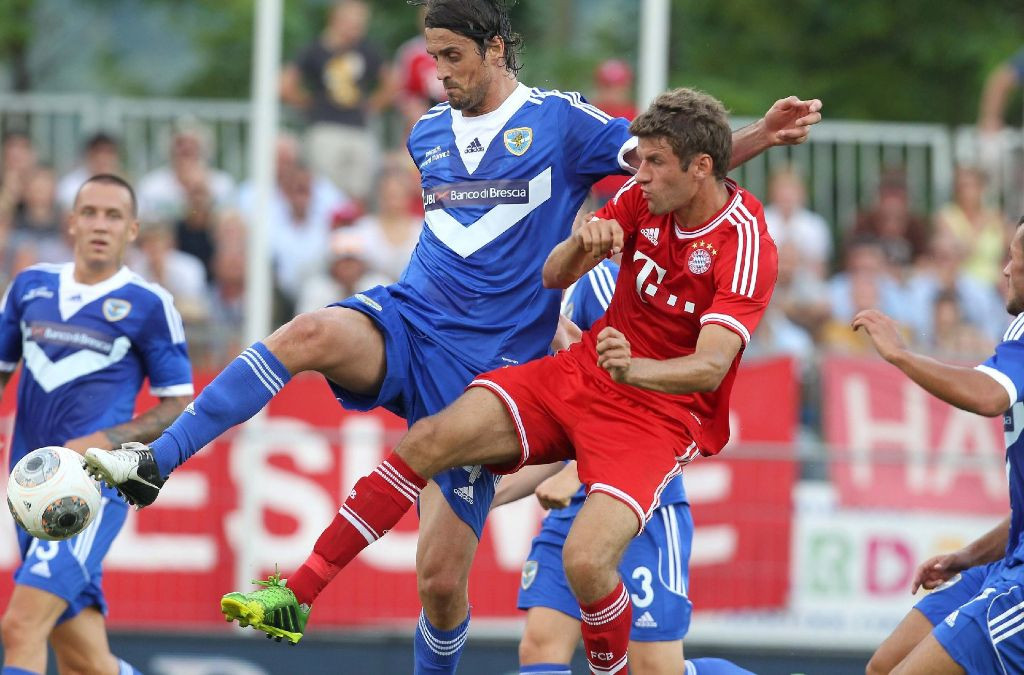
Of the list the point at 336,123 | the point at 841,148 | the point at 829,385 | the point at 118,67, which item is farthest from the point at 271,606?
the point at 118,67

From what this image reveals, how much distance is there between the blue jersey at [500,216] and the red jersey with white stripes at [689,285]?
42cm

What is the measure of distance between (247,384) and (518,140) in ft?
5.04

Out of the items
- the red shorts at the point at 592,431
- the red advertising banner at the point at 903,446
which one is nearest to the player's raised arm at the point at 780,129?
the red shorts at the point at 592,431

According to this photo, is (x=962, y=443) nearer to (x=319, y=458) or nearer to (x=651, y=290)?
(x=319, y=458)

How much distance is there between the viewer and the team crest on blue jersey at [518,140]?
677 centimetres

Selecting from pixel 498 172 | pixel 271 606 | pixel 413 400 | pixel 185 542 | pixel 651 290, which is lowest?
pixel 185 542

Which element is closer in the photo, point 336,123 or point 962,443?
point 962,443

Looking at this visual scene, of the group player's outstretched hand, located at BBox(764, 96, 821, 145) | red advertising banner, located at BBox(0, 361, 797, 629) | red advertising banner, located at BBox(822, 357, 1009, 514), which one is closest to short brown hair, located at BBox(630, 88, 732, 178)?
player's outstretched hand, located at BBox(764, 96, 821, 145)

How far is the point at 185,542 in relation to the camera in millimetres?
10297

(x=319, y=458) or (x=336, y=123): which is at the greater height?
(x=336, y=123)

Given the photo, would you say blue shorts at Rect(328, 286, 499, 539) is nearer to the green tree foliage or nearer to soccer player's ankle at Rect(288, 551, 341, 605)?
soccer player's ankle at Rect(288, 551, 341, 605)

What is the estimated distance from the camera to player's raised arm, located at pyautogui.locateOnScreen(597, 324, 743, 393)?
607cm

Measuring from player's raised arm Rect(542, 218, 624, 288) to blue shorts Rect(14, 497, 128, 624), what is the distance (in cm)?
265

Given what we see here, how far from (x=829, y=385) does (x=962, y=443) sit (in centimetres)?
95
